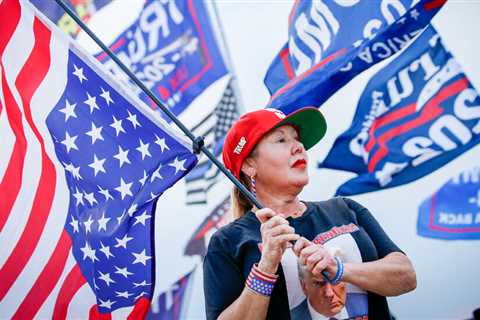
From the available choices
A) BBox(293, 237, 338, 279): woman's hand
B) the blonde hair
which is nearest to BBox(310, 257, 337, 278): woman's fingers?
BBox(293, 237, 338, 279): woman's hand

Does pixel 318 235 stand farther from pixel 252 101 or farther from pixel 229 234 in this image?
pixel 252 101

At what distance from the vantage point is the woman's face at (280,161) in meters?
2.23

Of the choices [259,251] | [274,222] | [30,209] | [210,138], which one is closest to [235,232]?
[259,251]

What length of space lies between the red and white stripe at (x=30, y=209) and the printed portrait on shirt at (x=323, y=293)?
33.5 inches

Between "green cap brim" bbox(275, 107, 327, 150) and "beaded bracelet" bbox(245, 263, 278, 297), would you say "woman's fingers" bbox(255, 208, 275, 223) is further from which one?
"green cap brim" bbox(275, 107, 327, 150)

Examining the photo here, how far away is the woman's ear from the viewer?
7.65 ft

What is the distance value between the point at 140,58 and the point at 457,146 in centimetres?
264

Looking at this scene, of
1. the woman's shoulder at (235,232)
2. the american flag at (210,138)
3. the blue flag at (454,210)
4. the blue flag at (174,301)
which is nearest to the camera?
the woman's shoulder at (235,232)

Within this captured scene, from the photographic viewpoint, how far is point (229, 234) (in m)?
2.13

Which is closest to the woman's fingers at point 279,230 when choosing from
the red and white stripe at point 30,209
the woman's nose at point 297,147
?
the woman's nose at point 297,147

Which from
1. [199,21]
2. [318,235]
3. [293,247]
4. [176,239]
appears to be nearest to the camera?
[293,247]

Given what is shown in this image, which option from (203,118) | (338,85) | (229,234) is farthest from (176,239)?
(229,234)

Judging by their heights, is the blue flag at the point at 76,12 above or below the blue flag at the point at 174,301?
above

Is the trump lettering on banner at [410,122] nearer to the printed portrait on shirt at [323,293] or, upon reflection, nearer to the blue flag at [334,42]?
the blue flag at [334,42]
